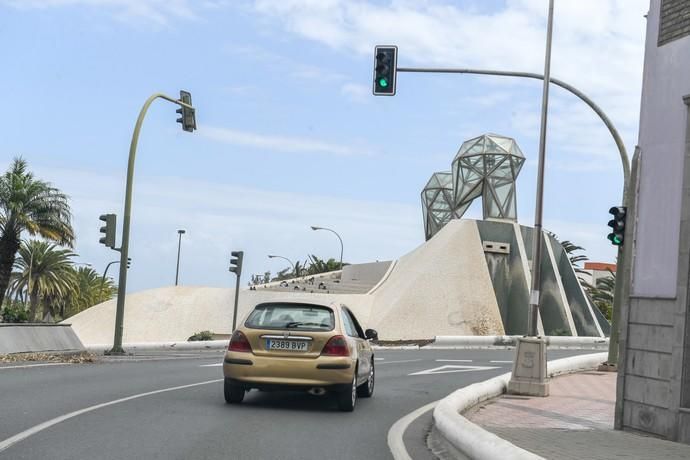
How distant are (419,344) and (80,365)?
A: 68.4 feet

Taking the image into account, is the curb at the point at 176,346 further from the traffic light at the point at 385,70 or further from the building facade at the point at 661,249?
the building facade at the point at 661,249

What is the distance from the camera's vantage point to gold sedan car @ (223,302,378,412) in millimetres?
11305

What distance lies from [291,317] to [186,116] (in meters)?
14.1

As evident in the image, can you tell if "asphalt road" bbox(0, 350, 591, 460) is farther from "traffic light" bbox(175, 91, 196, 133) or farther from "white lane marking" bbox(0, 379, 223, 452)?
"traffic light" bbox(175, 91, 196, 133)

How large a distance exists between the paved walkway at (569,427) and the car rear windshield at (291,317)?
2257mm

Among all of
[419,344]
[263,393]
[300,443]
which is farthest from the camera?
[419,344]

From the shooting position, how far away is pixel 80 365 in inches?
699

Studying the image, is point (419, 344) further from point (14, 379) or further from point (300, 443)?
point (300, 443)

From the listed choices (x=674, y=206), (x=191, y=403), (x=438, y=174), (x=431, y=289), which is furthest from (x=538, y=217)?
(x=438, y=174)

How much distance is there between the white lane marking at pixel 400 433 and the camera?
8.38 m

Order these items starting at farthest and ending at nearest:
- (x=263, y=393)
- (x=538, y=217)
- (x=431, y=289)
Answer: (x=431, y=289), (x=538, y=217), (x=263, y=393)

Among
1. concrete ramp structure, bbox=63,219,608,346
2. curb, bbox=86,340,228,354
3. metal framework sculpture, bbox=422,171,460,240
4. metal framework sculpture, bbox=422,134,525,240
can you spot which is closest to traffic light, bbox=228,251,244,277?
curb, bbox=86,340,228,354

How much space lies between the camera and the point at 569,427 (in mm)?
10461

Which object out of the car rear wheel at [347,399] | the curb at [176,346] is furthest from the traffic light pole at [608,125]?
the curb at [176,346]
